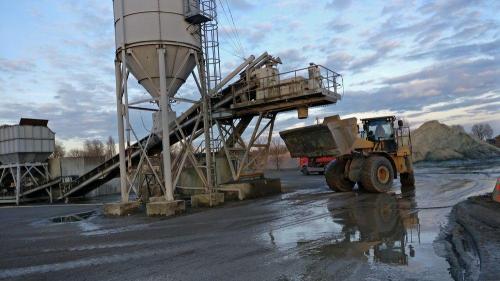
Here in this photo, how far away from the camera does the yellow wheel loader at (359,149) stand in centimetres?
1772

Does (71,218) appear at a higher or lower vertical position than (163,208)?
lower

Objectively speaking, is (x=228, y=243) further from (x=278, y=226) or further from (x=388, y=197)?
(x=388, y=197)

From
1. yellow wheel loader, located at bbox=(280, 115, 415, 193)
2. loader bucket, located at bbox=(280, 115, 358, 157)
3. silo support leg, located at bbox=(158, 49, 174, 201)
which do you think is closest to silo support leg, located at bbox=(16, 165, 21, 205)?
silo support leg, located at bbox=(158, 49, 174, 201)

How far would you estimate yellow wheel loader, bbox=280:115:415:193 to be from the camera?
1772 centimetres

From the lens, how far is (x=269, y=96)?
1850cm

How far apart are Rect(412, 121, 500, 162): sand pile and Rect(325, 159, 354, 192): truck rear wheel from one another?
117 feet

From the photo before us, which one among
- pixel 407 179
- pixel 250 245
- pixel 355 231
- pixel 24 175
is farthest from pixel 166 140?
pixel 24 175

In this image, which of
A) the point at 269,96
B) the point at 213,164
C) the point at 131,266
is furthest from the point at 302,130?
the point at 131,266

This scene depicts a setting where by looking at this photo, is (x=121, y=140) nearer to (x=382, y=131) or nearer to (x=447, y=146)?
(x=382, y=131)

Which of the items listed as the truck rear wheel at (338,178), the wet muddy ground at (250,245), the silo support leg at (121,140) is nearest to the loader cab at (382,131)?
the truck rear wheel at (338,178)

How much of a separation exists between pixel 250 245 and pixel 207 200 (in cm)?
828

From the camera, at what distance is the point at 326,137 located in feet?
58.1

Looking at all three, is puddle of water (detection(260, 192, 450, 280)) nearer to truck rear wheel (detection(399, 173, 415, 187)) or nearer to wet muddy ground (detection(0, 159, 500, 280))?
wet muddy ground (detection(0, 159, 500, 280))

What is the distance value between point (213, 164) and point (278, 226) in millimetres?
7546
